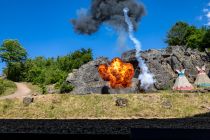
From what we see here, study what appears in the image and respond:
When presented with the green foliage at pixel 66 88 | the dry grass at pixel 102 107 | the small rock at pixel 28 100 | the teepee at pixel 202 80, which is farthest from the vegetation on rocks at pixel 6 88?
the teepee at pixel 202 80

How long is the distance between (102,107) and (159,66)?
31.3 metres

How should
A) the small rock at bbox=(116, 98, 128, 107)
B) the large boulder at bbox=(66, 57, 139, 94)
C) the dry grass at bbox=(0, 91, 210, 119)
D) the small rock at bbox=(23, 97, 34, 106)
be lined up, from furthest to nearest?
the large boulder at bbox=(66, 57, 139, 94) < the small rock at bbox=(23, 97, 34, 106) < the small rock at bbox=(116, 98, 128, 107) < the dry grass at bbox=(0, 91, 210, 119)

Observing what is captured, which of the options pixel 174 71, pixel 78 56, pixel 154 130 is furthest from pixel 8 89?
pixel 154 130

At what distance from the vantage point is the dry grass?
102ft

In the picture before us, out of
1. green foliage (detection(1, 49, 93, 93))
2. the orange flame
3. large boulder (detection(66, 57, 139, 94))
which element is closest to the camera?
the orange flame

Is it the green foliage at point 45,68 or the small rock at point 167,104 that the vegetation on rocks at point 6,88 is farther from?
the small rock at point 167,104

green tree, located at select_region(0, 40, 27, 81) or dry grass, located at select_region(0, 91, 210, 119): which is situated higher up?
green tree, located at select_region(0, 40, 27, 81)

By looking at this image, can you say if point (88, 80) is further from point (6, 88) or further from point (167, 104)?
point (167, 104)

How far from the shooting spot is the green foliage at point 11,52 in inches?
3526

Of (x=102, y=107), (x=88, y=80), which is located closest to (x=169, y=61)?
(x=88, y=80)

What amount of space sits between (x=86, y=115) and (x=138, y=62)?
34.1 meters

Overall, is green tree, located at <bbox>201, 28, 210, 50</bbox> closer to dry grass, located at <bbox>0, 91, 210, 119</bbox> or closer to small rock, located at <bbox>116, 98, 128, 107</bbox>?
dry grass, located at <bbox>0, 91, 210, 119</bbox>

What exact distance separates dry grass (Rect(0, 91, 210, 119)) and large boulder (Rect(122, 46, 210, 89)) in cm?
2469

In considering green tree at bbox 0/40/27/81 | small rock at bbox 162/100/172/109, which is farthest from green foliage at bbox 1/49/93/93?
small rock at bbox 162/100/172/109
